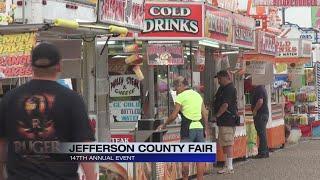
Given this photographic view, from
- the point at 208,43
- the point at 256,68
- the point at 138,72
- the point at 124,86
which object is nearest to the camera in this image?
the point at 138,72

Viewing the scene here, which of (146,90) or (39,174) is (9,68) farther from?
(146,90)

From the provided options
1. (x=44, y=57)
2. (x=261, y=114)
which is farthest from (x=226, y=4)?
(x=44, y=57)

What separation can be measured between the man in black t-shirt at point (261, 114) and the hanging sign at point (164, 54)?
15.6 ft

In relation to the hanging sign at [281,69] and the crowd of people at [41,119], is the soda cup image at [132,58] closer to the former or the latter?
the crowd of people at [41,119]

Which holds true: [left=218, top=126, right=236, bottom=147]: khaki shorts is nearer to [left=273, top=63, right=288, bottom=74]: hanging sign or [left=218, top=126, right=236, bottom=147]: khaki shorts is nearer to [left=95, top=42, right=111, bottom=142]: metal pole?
[left=95, top=42, right=111, bottom=142]: metal pole

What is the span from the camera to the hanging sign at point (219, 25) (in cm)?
1153

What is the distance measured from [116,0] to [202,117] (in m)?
3.12

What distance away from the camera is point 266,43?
16125mm

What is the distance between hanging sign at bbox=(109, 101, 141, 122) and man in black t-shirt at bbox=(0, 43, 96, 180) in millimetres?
7399

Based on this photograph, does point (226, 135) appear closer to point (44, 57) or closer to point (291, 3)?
point (291, 3)

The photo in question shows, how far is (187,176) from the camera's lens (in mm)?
11227

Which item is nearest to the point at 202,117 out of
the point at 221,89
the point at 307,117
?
the point at 221,89

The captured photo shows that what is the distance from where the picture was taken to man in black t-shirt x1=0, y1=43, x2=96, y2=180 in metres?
4.08

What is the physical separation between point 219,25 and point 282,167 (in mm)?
3545
